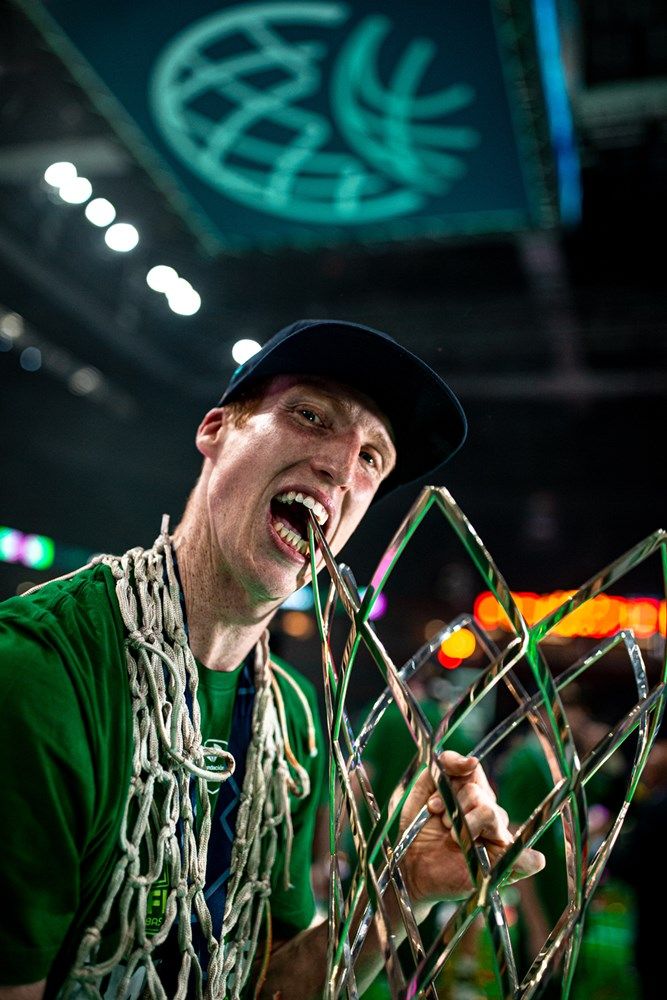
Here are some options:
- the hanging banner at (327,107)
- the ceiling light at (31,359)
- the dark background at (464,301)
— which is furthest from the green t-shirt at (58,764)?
the ceiling light at (31,359)

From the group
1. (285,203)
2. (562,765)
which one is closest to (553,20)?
(285,203)

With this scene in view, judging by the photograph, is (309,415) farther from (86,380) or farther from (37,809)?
(86,380)

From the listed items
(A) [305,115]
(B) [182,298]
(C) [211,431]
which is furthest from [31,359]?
(C) [211,431]

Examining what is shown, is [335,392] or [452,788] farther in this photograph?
[335,392]

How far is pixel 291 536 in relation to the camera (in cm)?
88

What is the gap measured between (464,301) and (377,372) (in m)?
4.68

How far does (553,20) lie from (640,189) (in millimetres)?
2031

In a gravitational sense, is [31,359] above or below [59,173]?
above

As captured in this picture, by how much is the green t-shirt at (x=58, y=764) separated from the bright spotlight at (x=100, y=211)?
362 cm

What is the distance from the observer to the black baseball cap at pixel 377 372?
0.93 m

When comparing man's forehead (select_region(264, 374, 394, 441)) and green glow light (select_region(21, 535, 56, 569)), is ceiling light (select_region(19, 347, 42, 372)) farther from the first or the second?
man's forehead (select_region(264, 374, 394, 441))

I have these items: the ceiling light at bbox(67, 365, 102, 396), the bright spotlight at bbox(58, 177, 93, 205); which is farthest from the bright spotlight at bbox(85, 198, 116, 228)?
the ceiling light at bbox(67, 365, 102, 396)

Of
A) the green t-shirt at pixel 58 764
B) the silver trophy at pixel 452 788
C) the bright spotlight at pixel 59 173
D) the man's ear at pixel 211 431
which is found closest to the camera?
the silver trophy at pixel 452 788

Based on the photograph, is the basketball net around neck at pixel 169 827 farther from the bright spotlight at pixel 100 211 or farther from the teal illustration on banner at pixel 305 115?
the bright spotlight at pixel 100 211
